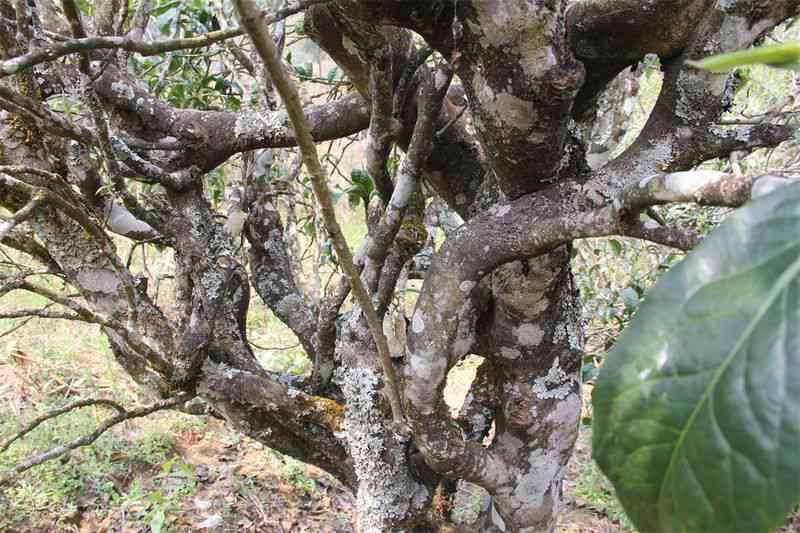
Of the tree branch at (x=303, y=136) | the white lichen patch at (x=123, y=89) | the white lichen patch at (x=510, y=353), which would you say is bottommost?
the tree branch at (x=303, y=136)

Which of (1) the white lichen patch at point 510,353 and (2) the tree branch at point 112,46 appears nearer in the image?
(2) the tree branch at point 112,46

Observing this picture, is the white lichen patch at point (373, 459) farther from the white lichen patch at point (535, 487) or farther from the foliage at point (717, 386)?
the foliage at point (717, 386)

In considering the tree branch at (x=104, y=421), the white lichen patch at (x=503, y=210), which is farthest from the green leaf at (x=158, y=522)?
the white lichen patch at (x=503, y=210)

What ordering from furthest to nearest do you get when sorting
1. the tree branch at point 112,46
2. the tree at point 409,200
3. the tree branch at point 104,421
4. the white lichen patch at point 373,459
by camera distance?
the white lichen patch at point 373,459 < the tree branch at point 104,421 < the tree at point 409,200 < the tree branch at point 112,46

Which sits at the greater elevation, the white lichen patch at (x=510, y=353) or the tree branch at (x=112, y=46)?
the tree branch at (x=112, y=46)

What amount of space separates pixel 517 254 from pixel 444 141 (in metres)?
0.42

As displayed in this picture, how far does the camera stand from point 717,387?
28 cm

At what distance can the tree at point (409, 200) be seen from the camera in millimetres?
784

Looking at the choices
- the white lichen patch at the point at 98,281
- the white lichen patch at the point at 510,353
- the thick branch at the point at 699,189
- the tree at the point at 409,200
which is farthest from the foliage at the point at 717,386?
→ the white lichen patch at the point at 98,281

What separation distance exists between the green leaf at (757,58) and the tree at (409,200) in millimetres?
318

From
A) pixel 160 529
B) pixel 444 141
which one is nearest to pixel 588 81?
pixel 444 141

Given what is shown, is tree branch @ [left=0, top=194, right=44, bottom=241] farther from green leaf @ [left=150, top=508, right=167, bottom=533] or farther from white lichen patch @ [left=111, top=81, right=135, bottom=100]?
green leaf @ [left=150, top=508, right=167, bottom=533]

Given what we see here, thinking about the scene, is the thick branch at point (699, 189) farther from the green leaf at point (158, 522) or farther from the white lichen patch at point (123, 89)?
the green leaf at point (158, 522)

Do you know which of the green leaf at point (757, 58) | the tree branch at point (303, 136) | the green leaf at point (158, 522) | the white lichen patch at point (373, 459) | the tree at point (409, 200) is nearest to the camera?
the green leaf at point (757, 58)
